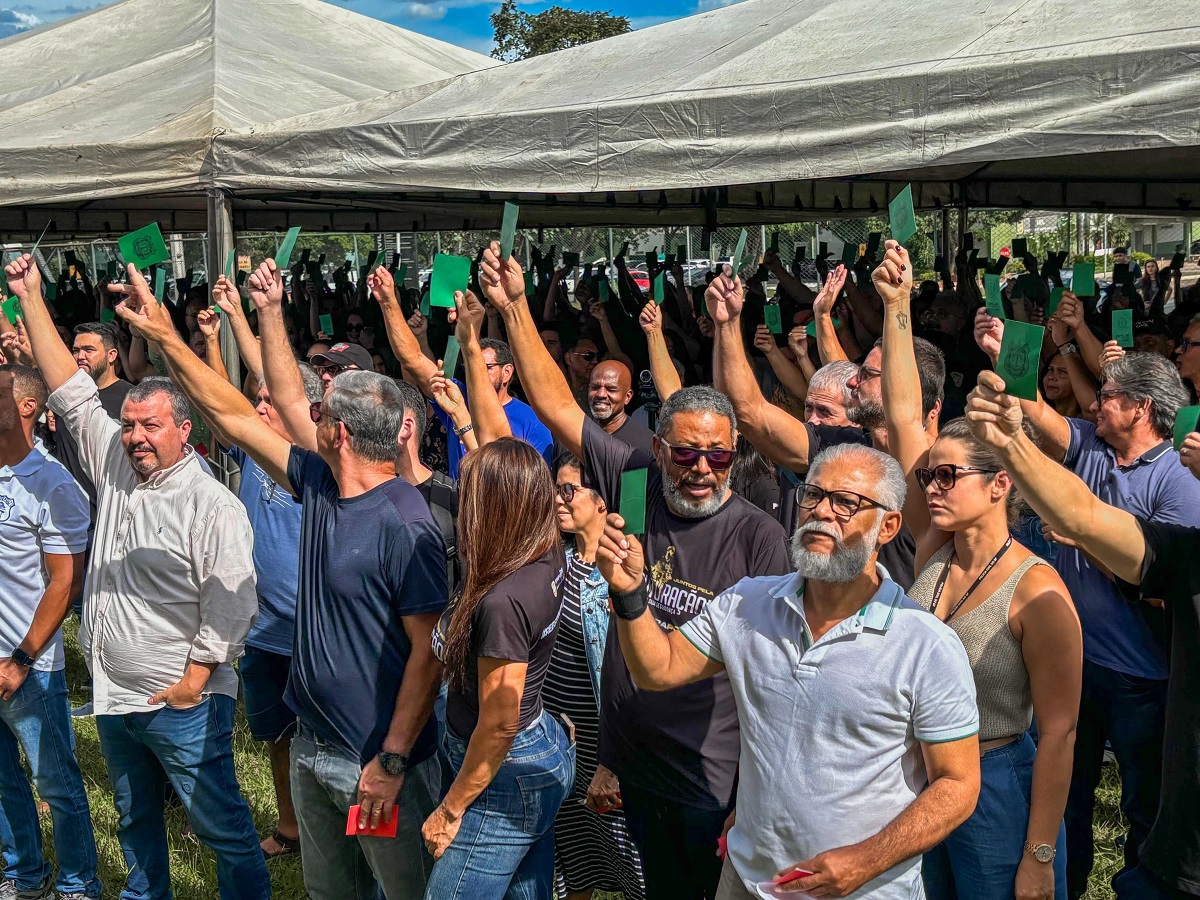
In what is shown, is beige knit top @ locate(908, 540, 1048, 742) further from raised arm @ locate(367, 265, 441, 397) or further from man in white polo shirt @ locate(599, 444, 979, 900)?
raised arm @ locate(367, 265, 441, 397)

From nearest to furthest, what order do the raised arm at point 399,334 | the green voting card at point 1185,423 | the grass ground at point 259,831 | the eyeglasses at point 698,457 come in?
the green voting card at point 1185,423 < the eyeglasses at point 698,457 < the grass ground at point 259,831 < the raised arm at point 399,334

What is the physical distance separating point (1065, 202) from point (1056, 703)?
333 inches

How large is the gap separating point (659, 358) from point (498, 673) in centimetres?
222

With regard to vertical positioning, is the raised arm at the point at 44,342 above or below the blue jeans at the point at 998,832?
above

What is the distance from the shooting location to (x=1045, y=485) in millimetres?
2266

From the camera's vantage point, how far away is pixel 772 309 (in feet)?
18.3

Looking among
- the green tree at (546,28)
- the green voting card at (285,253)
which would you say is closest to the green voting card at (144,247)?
the green voting card at (285,253)

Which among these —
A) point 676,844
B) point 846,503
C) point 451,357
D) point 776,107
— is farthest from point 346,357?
point 846,503

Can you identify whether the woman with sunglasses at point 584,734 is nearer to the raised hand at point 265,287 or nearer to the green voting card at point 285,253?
the raised hand at point 265,287

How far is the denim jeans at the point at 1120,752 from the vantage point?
128 inches

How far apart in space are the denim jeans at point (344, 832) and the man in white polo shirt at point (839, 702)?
79cm

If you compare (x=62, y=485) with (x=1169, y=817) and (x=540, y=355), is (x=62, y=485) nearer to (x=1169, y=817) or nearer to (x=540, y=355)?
(x=540, y=355)

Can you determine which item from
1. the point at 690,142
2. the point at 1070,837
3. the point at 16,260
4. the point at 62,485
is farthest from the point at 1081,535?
the point at 16,260

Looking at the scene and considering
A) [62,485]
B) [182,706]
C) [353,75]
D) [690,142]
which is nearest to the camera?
[182,706]
